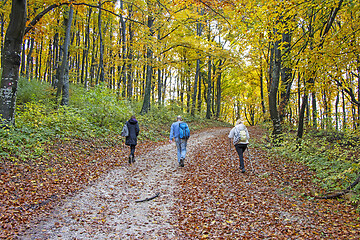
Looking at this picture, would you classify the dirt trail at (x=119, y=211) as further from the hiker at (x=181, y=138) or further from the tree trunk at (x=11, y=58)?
the tree trunk at (x=11, y=58)

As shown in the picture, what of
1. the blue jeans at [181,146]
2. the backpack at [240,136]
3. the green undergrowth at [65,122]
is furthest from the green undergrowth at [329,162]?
the green undergrowth at [65,122]

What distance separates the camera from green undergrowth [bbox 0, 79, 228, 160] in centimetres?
698

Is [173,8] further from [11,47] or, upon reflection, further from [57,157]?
[57,157]

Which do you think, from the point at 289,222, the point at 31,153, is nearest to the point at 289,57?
the point at 289,222

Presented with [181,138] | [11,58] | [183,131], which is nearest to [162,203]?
Answer: [181,138]

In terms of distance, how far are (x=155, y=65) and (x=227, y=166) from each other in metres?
10.2

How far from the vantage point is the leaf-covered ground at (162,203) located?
4.34 meters

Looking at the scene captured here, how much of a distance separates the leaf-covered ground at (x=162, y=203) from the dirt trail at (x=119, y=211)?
0.02 m

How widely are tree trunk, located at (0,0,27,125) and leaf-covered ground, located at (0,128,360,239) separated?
212 cm

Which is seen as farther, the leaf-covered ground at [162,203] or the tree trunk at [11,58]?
the tree trunk at [11,58]

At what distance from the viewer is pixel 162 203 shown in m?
5.70

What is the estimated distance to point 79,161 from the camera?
812 cm

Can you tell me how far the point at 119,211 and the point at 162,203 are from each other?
113 cm

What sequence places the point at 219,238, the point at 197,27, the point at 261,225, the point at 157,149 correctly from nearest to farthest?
1. the point at 219,238
2. the point at 261,225
3. the point at 157,149
4. the point at 197,27
